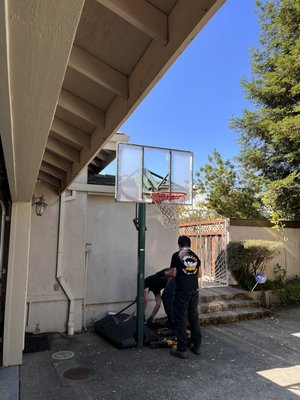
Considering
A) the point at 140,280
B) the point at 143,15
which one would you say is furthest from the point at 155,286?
the point at 143,15

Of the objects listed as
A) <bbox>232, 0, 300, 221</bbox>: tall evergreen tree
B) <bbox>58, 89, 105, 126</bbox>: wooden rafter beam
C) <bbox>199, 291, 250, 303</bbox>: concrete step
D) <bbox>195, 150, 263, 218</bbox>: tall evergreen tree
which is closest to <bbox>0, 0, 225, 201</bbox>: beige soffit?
<bbox>58, 89, 105, 126</bbox>: wooden rafter beam

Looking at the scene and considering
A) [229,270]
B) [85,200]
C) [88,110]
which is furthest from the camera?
[229,270]

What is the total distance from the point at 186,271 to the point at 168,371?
1.43 meters

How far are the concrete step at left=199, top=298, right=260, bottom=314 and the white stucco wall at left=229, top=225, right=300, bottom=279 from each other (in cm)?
182

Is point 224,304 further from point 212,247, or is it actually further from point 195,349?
point 195,349

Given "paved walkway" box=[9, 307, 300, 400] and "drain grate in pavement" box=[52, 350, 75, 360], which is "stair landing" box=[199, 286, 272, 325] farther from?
"drain grate in pavement" box=[52, 350, 75, 360]

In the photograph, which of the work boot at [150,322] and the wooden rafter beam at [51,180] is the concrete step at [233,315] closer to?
the work boot at [150,322]

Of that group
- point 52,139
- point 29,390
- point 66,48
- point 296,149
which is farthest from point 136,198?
point 296,149

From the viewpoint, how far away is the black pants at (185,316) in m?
4.93

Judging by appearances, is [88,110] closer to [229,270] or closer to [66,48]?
[66,48]

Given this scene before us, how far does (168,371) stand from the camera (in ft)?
14.4

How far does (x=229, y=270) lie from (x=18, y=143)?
783 cm

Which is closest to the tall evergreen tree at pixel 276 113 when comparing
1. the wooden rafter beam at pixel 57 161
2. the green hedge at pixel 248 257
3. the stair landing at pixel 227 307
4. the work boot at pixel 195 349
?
the green hedge at pixel 248 257

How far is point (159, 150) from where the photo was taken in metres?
5.71
